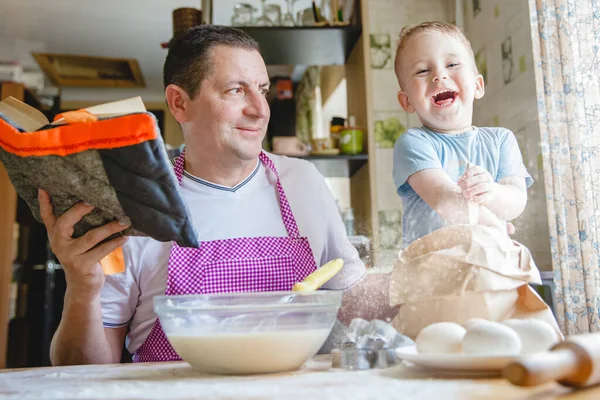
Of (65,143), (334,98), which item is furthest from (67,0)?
(65,143)

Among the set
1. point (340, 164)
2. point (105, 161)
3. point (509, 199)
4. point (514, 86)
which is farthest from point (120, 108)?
point (340, 164)

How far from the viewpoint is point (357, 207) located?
1704 mm

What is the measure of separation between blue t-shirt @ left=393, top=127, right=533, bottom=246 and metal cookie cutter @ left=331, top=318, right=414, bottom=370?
150 mm

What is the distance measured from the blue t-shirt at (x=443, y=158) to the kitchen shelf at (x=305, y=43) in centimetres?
117

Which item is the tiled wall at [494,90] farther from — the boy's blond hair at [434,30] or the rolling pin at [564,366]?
the rolling pin at [564,366]

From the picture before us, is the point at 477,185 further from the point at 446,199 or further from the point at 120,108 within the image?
the point at 120,108

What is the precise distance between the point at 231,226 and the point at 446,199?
0.50m

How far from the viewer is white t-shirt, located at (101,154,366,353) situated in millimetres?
1111

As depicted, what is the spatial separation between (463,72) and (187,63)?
646mm

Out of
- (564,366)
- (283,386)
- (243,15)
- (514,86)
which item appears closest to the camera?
(564,366)

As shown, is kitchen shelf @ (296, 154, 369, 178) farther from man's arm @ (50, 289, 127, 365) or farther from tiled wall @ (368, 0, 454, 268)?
man's arm @ (50, 289, 127, 365)

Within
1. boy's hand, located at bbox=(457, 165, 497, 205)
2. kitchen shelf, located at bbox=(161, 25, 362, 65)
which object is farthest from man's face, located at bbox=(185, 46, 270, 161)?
kitchen shelf, located at bbox=(161, 25, 362, 65)

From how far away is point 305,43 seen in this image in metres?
2.12

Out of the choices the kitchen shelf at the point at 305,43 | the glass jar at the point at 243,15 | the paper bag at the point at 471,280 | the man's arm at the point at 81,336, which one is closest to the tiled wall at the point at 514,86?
the paper bag at the point at 471,280
